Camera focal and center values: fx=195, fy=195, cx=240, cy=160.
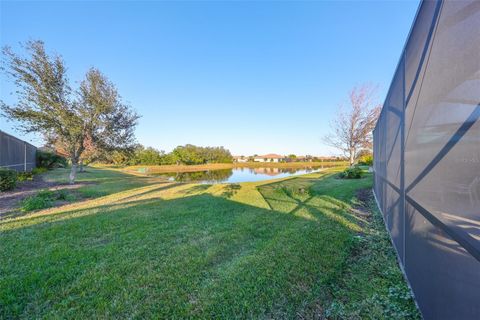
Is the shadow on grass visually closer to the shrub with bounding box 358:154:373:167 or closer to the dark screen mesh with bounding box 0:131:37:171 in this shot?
the dark screen mesh with bounding box 0:131:37:171

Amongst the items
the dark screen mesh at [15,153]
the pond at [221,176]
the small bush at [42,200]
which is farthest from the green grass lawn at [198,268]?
the pond at [221,176]

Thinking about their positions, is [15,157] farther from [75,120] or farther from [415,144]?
[415,144]

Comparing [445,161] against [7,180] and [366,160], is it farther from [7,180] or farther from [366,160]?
[366,160]

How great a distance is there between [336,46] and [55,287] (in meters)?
14.4

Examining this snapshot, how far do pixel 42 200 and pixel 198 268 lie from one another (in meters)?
5.60

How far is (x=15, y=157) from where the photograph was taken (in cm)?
1073

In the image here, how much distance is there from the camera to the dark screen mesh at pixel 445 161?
0.86 m

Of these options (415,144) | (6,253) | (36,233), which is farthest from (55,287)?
(415,144)

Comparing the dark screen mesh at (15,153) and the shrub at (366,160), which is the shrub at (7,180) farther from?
the shrub at (366,160)

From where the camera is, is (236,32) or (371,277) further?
(236,32)

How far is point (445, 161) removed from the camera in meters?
1.09

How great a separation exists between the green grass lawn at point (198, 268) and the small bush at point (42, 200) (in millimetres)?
968

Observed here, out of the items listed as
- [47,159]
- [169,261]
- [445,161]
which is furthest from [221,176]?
[445,161]

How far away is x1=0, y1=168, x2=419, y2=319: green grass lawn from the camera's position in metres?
1.77
